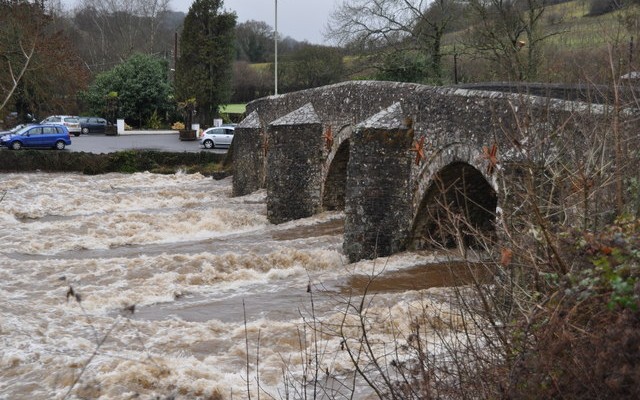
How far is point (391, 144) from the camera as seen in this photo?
11.8 m

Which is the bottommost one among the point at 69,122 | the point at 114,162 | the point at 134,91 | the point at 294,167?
the point at 114,162

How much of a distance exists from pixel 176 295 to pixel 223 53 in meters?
A: 32.7

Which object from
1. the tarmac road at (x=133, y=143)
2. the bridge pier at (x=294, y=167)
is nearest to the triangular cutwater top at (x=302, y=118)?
the bridge pier at (x=294, y=167)

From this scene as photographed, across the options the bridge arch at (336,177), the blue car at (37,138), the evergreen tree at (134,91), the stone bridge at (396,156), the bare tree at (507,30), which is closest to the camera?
the stone bridge at (396,156)

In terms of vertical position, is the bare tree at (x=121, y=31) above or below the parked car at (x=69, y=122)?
above

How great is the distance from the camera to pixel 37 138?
98.0 feet

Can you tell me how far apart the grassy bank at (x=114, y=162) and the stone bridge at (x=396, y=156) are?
10.1 meters

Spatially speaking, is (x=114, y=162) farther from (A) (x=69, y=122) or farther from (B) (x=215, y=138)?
(A) (x=69, y=122)

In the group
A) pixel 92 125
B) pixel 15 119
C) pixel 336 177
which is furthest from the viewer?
pixel 92 125

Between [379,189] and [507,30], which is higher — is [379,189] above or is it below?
below

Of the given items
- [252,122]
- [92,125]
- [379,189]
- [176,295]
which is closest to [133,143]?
[92,125]

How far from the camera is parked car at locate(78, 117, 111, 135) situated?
137 feet

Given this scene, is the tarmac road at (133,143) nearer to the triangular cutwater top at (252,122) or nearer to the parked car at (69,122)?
the parked car at (69,122)

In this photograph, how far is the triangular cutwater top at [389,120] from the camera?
11703 millimetres
